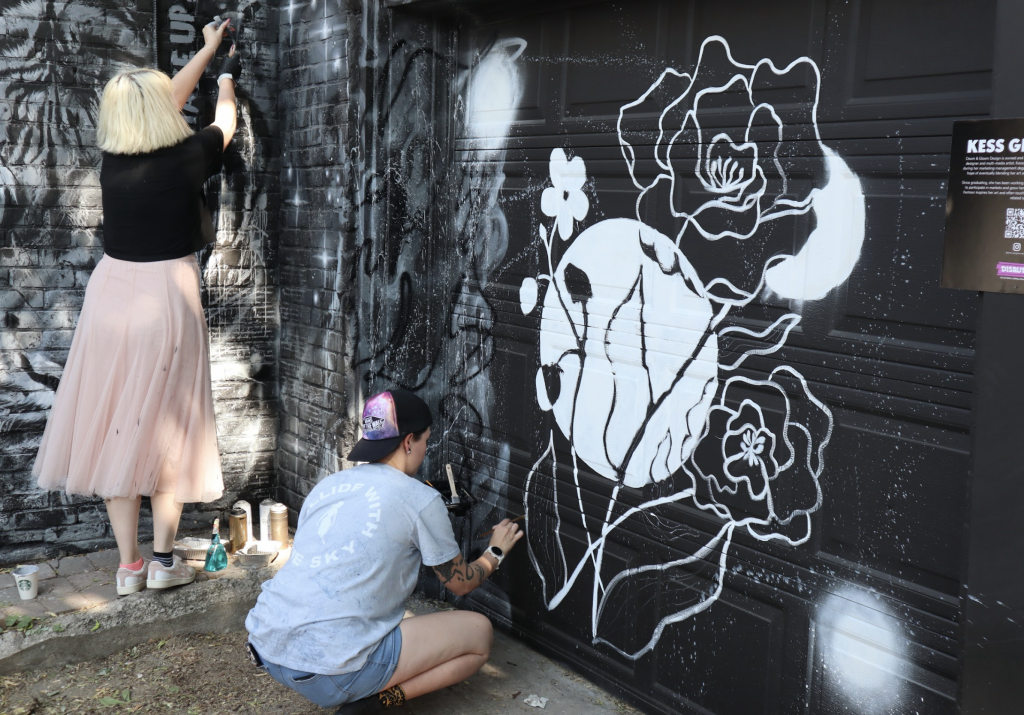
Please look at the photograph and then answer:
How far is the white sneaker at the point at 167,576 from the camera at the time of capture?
4102mm

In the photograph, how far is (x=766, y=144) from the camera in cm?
291

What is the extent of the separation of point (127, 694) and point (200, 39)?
3.22 m

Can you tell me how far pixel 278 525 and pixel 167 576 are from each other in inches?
27.3

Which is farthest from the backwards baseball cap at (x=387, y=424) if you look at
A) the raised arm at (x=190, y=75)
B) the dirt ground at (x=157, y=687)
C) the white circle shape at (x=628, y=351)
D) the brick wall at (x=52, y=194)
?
the brick wall at (x=52, y=194)

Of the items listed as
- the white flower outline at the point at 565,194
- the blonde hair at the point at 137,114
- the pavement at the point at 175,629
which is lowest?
the pavement at the point at 175,629

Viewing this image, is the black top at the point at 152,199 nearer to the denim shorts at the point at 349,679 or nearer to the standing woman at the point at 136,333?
the standing woman at the point at 136,333

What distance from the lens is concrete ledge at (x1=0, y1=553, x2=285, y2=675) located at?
3.74 meters

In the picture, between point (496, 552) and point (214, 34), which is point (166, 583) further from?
point (214, 34)

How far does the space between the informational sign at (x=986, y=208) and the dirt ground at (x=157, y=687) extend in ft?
9.12

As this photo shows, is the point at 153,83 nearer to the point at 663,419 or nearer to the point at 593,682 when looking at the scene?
Answer: the point at 663,419

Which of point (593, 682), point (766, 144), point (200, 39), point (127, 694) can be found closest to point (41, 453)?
point (127, 694)

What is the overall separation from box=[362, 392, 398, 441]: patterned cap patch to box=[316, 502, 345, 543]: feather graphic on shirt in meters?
0.28

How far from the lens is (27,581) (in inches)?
159

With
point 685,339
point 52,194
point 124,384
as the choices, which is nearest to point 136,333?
point 124,384
